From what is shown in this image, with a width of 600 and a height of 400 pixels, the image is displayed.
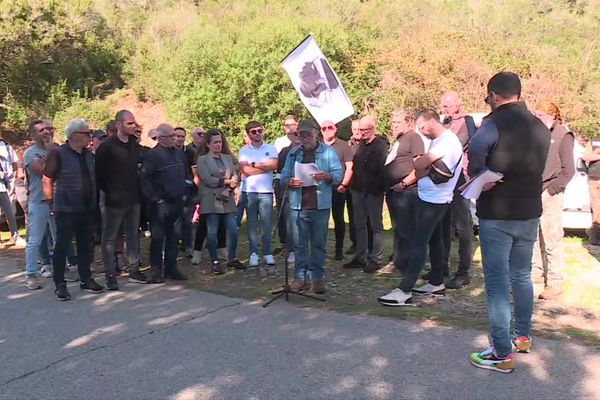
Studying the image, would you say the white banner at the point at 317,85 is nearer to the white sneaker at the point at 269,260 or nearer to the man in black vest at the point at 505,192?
the white sneaker at the point at 269,260

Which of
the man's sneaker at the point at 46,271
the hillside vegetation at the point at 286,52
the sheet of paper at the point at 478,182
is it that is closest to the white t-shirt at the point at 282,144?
the man's sneaker at the point at 46,271

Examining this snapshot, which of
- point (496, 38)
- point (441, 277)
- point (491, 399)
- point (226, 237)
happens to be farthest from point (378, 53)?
point (491, 399)

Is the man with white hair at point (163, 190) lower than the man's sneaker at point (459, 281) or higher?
higher

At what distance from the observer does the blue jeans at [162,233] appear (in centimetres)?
712

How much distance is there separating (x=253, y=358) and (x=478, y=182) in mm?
2054

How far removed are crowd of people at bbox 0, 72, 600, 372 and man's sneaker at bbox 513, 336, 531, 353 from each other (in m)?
0.01

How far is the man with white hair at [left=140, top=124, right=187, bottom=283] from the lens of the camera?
23.1 ft

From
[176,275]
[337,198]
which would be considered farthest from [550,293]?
[176,275]

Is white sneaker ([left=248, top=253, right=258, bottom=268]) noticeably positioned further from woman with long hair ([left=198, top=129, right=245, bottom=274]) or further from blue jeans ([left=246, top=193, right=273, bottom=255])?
woman with long hair ([left=198, top=129, right=245, bottom=274])

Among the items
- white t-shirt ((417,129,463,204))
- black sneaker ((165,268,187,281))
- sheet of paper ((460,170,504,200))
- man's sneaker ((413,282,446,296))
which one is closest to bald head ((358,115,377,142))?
white t-shirt ((417,129,463,204))

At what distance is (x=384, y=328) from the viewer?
508 cm

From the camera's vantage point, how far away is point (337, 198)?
325 inches

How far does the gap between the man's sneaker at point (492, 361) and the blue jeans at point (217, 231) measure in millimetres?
4087

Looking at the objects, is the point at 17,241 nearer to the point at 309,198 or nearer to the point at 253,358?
the point at 309,198
